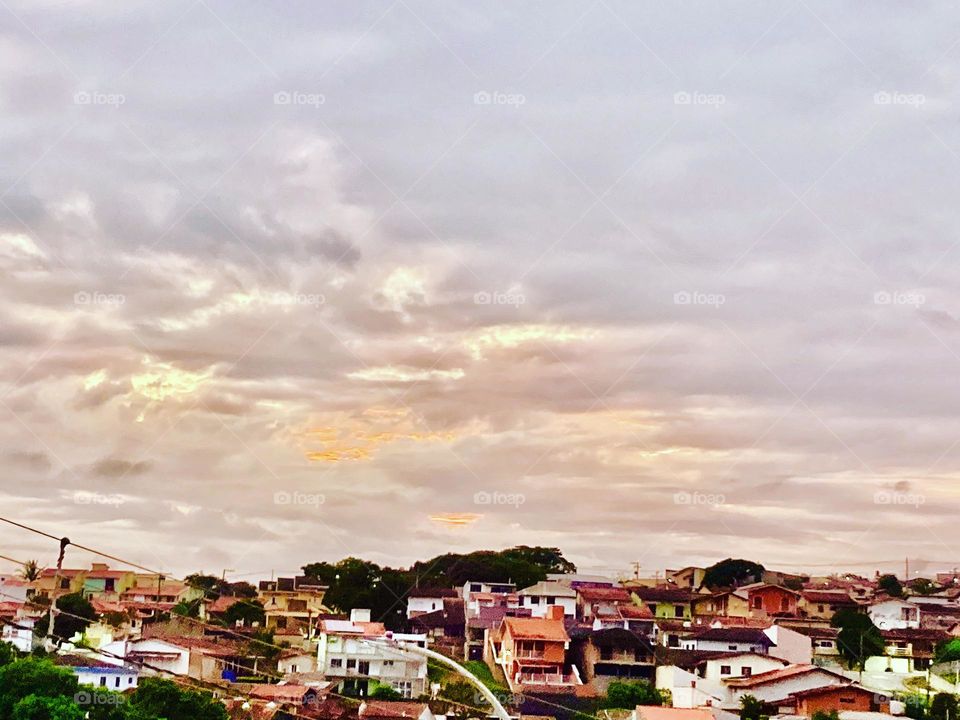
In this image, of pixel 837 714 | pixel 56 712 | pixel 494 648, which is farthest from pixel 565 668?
pixel 56 712

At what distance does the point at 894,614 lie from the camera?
48.2 meters

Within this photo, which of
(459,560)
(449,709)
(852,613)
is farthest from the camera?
(459,560)

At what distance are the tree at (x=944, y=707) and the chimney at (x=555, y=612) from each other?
12901 millimetres

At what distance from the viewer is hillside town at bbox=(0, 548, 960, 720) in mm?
33156

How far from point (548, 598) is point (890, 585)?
24399 millimetres

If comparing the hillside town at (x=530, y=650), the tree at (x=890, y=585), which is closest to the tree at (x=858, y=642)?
the hillside town at (x=530, y=650)

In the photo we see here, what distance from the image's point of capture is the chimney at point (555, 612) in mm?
42375

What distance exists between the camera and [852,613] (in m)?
45.6

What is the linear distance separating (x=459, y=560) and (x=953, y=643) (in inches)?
896

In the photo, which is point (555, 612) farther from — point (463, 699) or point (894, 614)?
point (894, 614)

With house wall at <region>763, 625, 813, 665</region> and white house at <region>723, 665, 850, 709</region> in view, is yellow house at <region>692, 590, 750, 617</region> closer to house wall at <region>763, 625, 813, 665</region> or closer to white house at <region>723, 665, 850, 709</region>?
house wall at <region>763, 625, 813, 665</region>

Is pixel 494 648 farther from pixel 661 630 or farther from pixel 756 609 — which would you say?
pixel 756 609

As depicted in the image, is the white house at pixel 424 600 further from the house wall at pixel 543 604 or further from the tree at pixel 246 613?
the tree at pixel 246 613

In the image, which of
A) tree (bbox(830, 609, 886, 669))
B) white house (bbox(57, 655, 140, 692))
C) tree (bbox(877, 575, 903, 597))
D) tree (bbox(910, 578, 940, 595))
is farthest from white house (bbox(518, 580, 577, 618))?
tree (bbox(910, 578, 940, 595))
